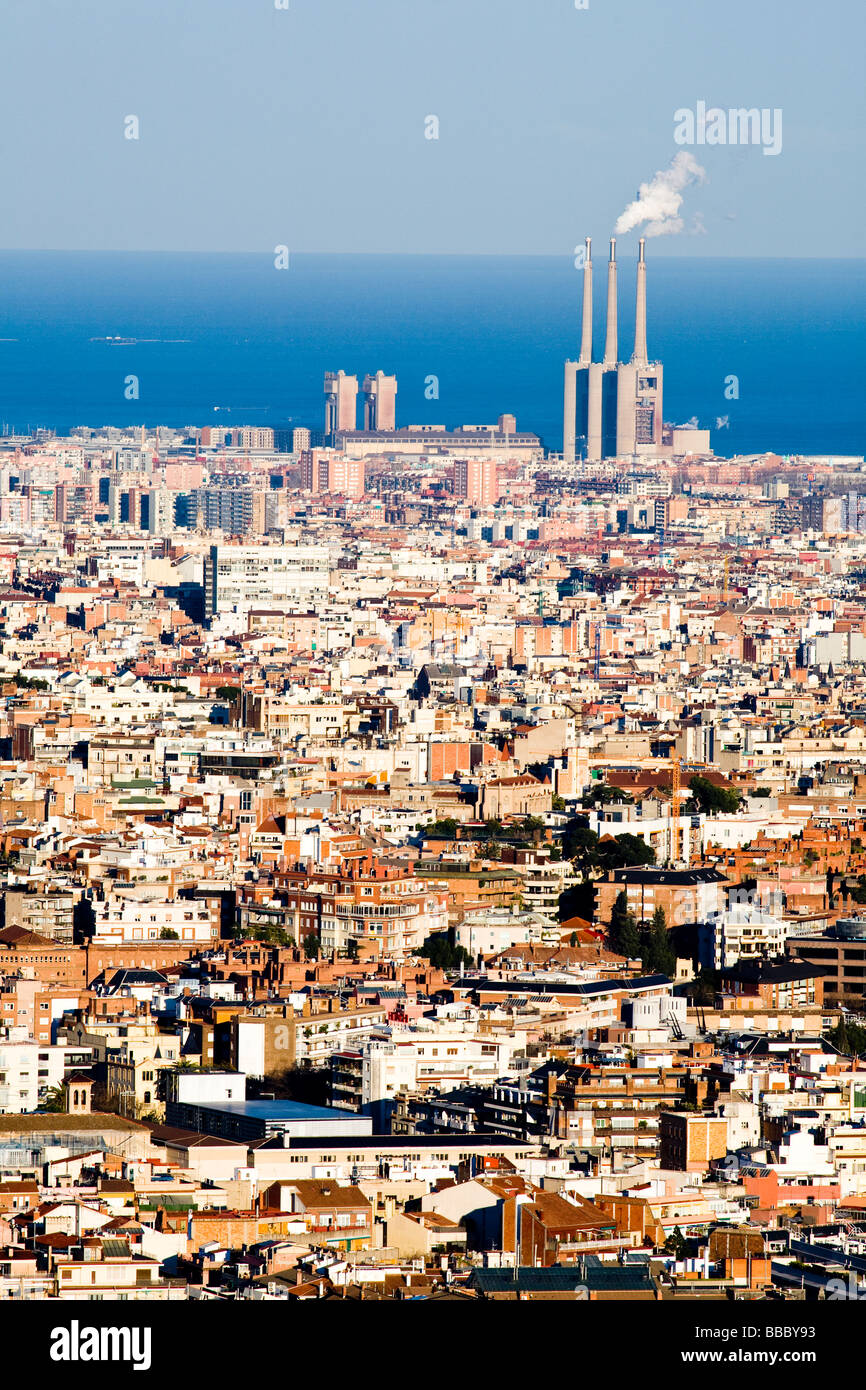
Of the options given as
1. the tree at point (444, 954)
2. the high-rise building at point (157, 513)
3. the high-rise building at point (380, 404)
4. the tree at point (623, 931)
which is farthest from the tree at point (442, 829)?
the high-rise building at point (380, 404)

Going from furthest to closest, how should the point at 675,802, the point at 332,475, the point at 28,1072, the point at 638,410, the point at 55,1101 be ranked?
1. the point at 638,410
2. the point at 332,475
3. the point at 675,802
4. the point at 28,1072
5. the point at 55,1101

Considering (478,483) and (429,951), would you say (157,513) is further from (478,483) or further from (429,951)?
(429,951)

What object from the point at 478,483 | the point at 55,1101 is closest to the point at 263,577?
the point at 478,483

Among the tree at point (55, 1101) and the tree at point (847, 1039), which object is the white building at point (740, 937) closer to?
the tree at point (847, 1039)

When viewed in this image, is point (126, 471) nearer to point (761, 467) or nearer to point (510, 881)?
point (761, 467)

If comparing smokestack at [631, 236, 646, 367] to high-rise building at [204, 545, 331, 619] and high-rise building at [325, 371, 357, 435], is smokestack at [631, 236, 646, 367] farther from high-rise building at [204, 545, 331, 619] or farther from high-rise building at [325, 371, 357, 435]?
high-rise building at [204, 545, 331, 619]

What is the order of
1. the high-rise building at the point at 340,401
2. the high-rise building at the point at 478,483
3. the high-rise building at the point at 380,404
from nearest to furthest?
1. the high-rise building at the point at 478,483
2. the high-rise building at the point at 340,401
3. the high-rise building at the point at 380,404

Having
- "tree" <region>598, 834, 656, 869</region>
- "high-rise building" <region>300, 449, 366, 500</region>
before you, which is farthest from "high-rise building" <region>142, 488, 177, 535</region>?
"tree" <region>598, 834, 656, 869</region>
